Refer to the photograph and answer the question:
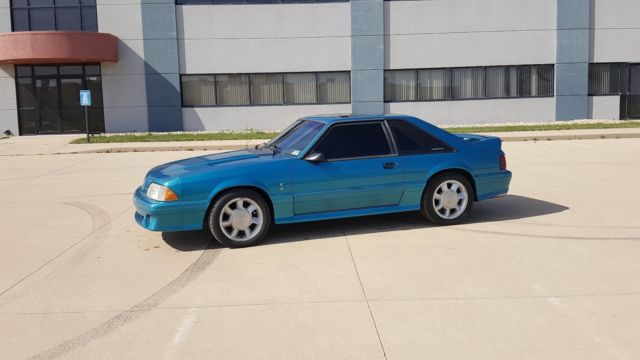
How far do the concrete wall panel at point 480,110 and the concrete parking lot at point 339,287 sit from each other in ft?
56.2

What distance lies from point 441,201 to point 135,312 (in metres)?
4.10

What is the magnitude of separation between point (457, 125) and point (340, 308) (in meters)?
22.2

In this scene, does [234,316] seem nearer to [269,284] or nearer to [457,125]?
[269,284]

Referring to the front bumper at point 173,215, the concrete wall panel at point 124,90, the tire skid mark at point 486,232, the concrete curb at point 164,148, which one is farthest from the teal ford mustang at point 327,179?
the concrete wall panel at point 124,90

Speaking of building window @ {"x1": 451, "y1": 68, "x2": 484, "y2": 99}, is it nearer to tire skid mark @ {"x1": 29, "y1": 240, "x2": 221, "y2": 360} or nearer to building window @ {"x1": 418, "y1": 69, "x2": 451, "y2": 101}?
building window @ {"x1": 418, "y1": 69, "x2": 451, "y2": 101}

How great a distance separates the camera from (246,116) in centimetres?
2630

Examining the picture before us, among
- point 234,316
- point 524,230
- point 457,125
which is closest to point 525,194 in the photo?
point 524,230

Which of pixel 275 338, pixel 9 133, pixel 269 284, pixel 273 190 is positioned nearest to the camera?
pixel 275 338

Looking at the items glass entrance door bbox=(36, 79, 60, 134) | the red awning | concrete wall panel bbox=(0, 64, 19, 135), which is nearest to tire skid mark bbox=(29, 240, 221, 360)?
Answer: the red awning

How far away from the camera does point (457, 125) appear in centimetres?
2634

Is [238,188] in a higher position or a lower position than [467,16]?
lower

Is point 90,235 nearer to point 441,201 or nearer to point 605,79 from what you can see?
point 441,201

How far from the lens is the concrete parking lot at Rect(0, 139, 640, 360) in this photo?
4.40 meters

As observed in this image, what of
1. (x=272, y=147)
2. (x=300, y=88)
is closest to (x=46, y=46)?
(x=300, y=88)
